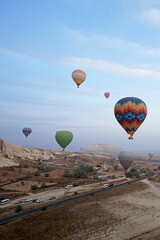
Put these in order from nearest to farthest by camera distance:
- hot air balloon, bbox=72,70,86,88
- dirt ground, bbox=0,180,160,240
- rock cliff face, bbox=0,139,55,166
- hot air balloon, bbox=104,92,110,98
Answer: dirt ground, bbox=0,180,160,240 < hot air balloon, bbox=72,70,86,88 < hot air balloon, bbox=104,92,110,98 < rock cliff face, bbox=0,139,55,166

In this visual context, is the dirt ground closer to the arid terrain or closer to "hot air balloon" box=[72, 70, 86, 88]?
the arid terrain

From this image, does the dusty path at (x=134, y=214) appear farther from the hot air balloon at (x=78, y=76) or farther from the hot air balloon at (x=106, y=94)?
the hot air balloon at (x=106, y=94)

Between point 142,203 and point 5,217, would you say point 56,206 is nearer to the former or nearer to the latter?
point 5,217

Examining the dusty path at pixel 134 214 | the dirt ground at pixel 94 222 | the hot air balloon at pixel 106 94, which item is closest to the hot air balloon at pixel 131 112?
the dusty path at pixel 134 214

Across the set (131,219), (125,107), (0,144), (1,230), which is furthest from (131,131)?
(0,144)

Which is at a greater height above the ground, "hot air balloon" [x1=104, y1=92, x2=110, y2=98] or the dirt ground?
"hot air balloon" [x1=104, y1=92, x2=110, y2=98]

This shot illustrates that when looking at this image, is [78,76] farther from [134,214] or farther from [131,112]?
[134,214]

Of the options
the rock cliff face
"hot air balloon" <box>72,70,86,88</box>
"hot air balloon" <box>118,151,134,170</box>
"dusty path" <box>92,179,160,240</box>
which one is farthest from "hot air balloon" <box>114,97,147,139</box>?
the rock cliff face
